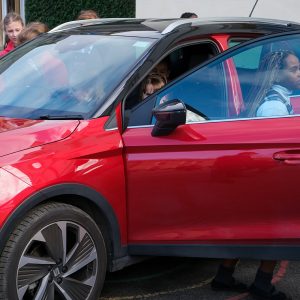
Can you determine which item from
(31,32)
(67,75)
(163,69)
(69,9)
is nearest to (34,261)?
(67,75)

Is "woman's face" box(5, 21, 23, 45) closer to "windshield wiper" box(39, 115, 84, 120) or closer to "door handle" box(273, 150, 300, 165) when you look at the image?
"windshield wiper" box(39, 115, 84, 120)

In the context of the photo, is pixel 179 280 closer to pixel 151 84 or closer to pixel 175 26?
pixel 151 84

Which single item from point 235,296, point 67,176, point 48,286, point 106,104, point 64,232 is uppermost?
point 106,104

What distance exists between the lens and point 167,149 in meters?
3.44

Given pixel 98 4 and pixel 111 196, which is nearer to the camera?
pixel 111 196

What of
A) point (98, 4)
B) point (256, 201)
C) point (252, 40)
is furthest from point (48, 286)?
point (98, 4)

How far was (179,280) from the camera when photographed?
422cm

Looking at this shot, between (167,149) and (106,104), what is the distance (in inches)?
16.4

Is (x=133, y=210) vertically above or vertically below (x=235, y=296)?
above

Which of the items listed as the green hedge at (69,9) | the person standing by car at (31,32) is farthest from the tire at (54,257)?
the green hedge at (69,9)

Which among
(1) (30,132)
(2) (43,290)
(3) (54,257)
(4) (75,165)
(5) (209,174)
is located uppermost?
(1) (30,132)

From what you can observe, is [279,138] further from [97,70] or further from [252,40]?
[97,70]

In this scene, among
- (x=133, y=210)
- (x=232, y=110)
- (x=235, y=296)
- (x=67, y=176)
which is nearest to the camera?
(x=67, y=176)

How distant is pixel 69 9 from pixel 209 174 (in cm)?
1114
